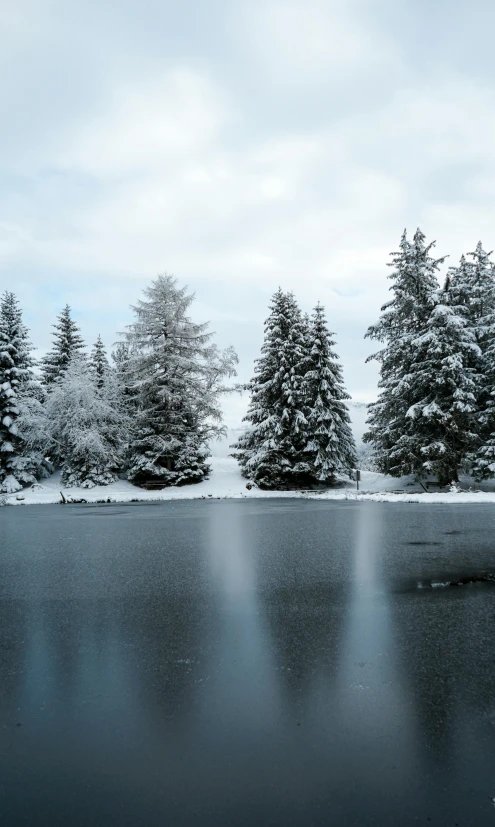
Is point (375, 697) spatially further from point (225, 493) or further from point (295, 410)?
point (295, 410)

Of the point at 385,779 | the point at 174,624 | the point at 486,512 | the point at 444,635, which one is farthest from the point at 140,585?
the point at 486,512

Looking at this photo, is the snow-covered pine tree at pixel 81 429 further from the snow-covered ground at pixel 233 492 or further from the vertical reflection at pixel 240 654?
the vertical reflection at pixel 240 654

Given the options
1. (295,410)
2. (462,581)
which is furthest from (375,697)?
(295,410)

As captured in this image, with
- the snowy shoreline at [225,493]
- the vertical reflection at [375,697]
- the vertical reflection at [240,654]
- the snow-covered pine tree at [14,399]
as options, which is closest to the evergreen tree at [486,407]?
the snowy shoreline at [225,493]

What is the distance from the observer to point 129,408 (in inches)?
1213

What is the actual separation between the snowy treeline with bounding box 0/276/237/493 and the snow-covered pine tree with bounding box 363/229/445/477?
10.6 meters

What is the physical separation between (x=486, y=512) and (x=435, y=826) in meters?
13.6

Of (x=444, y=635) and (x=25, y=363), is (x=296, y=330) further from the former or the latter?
(x=444, y=635)

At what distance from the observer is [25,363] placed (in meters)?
31.2

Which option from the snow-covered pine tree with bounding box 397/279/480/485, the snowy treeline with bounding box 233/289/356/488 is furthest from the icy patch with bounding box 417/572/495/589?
the snowy treeline with bounding box 233/289/356/488

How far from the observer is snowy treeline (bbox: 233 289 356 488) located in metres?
27.5

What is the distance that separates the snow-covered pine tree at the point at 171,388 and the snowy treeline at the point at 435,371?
10.9 meters

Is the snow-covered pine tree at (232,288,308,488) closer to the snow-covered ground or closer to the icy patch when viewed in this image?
the snow-covered ground

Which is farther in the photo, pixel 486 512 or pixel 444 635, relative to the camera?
pixel 486 512
